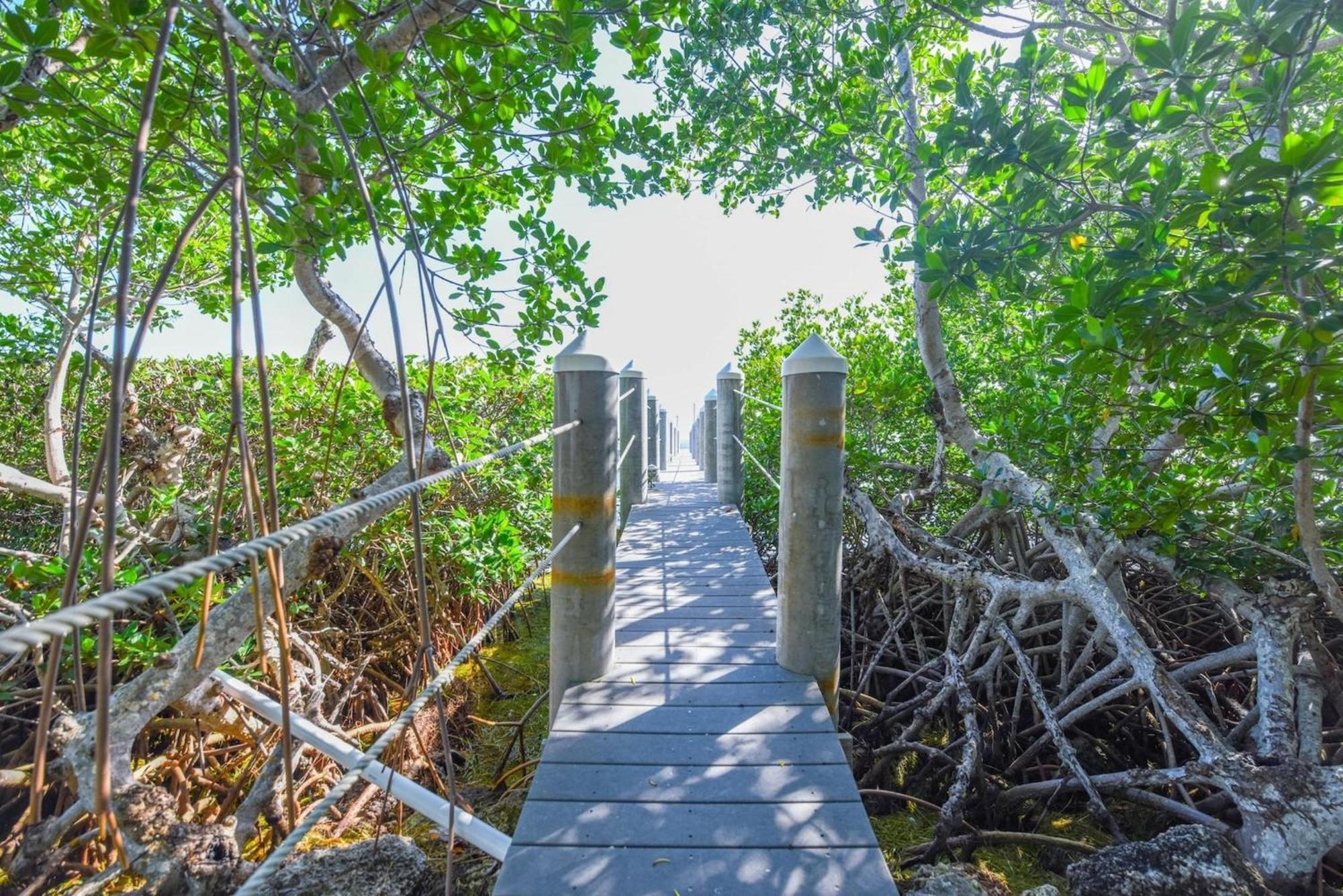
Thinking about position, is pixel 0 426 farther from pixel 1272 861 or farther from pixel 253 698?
pixel 1272 861

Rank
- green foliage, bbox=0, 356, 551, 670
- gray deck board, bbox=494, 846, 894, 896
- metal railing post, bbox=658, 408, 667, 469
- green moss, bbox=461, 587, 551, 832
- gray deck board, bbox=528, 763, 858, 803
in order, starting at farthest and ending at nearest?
A: metal railing post, bbox=658, 408, 667, 469 → green moss, bbox=461, 587, 551, 832 → green foliage, bbox=0, 356, 551, 670 → gray deck board, bbox=528, 763, 858, 803 → gray deck board, bbox=494, 846, 894, 896

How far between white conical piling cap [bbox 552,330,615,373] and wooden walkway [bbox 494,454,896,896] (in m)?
1.40

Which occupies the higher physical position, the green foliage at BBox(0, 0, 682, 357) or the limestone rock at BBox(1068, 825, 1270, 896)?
the green foliage at BBox(0, 0, 682, 357)

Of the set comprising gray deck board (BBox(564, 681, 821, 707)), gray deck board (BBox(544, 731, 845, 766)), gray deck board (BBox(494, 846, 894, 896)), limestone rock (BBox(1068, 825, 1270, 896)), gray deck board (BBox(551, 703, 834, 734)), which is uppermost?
gray deck board (BBox(564, 681, 821, 707))

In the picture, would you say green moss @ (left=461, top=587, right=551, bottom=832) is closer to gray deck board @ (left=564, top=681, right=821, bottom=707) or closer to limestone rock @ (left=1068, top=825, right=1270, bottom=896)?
gray deck board @ (left=564, top=681, right=821, bottom=707)

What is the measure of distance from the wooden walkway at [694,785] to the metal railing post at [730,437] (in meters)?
3.23

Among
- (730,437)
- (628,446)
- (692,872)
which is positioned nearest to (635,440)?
(628,446)

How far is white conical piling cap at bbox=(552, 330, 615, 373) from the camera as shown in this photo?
2570 mm

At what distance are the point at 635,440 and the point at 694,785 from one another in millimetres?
4100

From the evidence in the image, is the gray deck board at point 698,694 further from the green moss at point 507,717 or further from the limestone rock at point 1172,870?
the green moss at point 507,717

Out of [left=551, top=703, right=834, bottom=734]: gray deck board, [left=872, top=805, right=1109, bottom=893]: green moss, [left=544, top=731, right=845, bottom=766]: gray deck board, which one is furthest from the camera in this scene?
[left=872, top=805, right=1109, bottom=893]: green moss

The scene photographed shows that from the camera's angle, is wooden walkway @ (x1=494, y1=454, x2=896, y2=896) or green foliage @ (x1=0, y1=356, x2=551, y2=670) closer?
wooden walkway @ (x1=494, y1=454, x2=896, y2=896)

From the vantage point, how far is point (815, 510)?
103 inches

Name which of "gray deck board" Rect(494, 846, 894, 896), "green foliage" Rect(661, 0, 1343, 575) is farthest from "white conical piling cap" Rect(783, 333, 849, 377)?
"gray deck board" Rect(494, 846, 894, 896)
